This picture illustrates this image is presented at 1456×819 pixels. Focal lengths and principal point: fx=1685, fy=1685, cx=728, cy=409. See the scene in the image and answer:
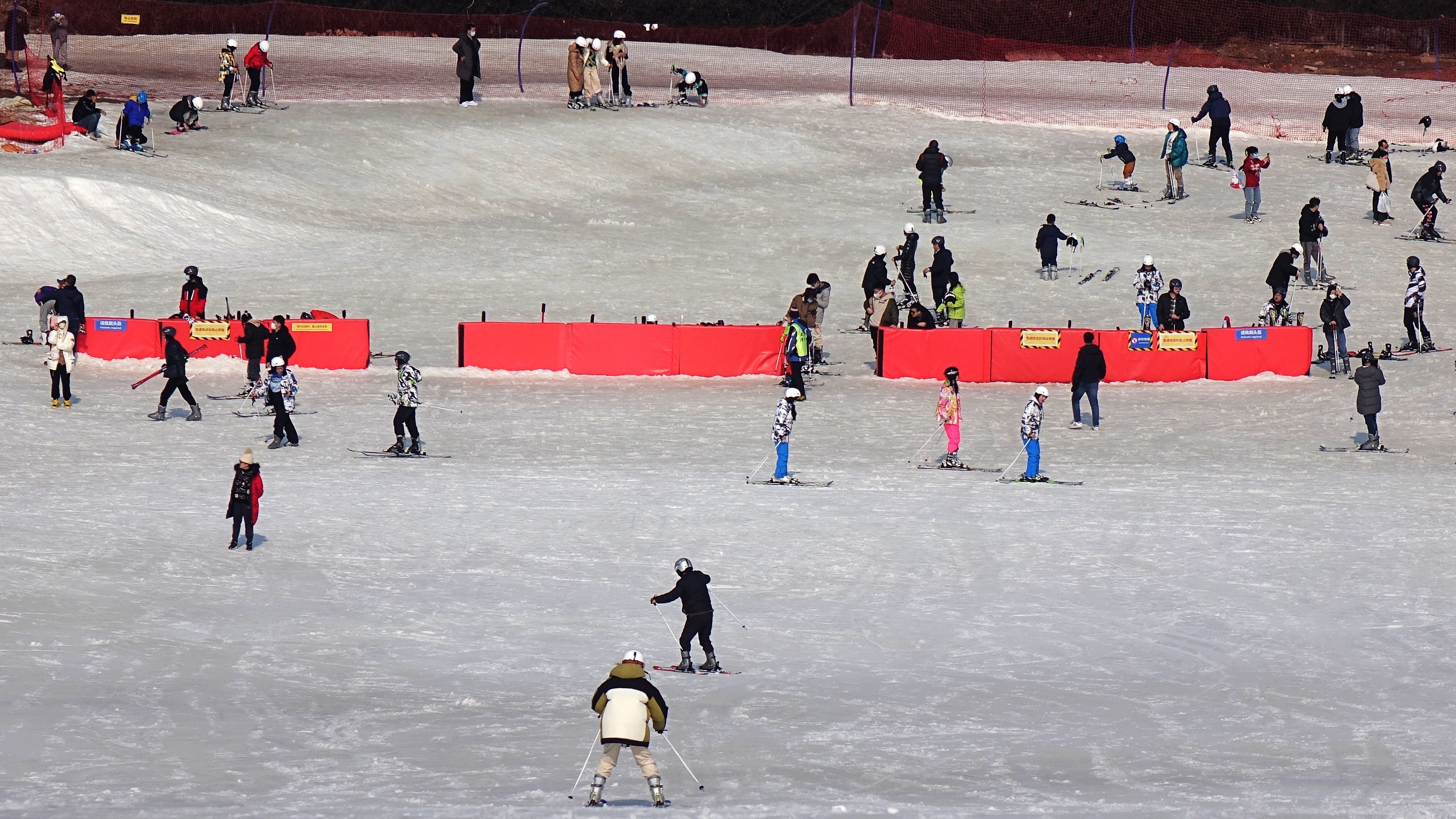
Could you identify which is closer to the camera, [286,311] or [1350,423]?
[1350,423]

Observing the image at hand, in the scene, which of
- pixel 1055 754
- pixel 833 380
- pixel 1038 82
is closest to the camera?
pixel 1055 754

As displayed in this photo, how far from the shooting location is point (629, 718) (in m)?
10.5

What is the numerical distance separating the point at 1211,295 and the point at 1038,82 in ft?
53.8

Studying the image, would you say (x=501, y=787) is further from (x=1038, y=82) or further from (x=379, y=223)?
(x=1038, y=82)

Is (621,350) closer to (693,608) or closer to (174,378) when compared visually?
(174,378)

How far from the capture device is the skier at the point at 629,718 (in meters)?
10.5

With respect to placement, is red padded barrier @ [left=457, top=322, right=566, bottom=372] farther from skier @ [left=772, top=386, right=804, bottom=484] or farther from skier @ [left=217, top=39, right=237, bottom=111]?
skier @ [left=217, top=39, right=237, bottom=111]

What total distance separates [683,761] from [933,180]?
25080mm

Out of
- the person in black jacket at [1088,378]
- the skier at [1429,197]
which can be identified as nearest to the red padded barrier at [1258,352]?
the person in black jacket at [1088,378]

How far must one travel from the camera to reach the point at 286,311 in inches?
1155

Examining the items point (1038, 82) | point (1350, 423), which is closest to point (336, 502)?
point (1350, 423)

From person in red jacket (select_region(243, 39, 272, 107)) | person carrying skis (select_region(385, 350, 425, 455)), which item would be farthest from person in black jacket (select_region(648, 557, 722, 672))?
person in red jacket (select_region(243, 39, 272, 107))

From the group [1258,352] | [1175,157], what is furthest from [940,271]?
[1175,157]

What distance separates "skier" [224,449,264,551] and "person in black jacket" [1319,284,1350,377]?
55.0 feet
